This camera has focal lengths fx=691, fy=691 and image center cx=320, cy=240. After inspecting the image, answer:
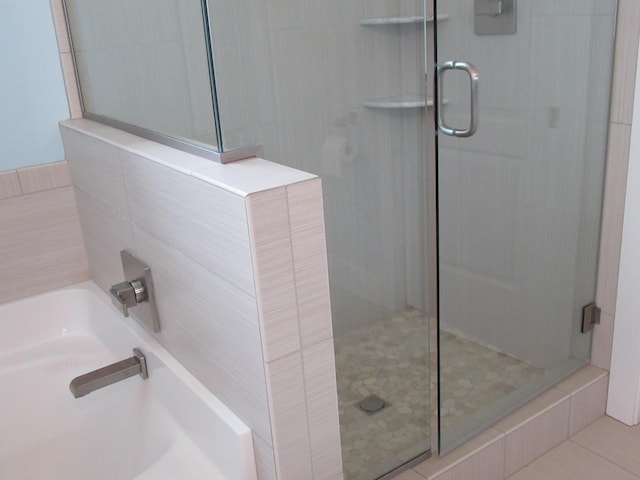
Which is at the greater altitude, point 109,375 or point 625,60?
point 625,60

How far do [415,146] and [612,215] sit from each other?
2.20 ft

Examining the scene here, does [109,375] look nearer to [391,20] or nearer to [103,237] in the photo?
[103,237]

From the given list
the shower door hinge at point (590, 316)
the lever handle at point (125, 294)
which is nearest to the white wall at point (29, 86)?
the lever handle at point (125, 294)

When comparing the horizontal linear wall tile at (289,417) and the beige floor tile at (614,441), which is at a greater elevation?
the horizontal linear wall tile at (289,417)

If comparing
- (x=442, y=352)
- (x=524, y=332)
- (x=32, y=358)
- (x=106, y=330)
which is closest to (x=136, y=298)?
(x=106, y=330)

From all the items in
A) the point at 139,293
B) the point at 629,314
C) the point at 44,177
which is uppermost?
the point at 44,177

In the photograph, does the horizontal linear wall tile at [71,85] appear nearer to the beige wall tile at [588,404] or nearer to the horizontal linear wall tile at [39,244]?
the horizontal linear wall tile at [39,244]

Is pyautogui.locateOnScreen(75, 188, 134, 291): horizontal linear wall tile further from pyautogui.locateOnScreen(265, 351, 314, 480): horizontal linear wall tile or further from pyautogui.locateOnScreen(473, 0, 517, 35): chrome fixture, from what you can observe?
pyautogui.locateOnScreen(473, 0, 517, 35): chrome fixture

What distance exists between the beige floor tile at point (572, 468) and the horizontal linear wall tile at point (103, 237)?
1184 mm

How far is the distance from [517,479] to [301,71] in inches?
47.1

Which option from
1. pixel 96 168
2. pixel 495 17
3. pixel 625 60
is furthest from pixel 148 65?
pixel 625 60

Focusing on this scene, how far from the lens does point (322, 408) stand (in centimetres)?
131

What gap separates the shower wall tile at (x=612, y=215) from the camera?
1.87 m

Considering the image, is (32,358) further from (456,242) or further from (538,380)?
(538,380)
